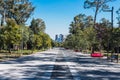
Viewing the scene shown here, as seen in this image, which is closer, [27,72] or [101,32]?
→ [27,72]

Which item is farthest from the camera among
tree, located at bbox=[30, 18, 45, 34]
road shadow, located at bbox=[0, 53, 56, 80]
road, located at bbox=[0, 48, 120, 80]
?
tree, located at bbox=[30, 18, 45, 34]

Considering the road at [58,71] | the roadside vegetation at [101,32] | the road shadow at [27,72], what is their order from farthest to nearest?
the roadside vegetation at [101,32]
the road at [58,71]
the road shadow at [27,72]

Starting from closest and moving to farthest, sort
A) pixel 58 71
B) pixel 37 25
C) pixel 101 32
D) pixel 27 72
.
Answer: pixel 27 72 → pixel 58 71 → pixel 101 32 → pixel 37 25

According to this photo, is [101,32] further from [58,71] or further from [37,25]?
[37,25]

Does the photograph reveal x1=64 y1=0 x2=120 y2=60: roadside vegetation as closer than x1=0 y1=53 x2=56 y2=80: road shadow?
No

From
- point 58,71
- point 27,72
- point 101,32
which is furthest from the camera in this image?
point 101,32

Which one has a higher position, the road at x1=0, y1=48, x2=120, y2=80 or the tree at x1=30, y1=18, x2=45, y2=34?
the tree at x1=30, y1=18, x2=45, y2=34

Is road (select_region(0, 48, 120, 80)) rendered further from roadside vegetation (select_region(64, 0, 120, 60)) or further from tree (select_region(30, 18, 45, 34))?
tree (select_region(30, 18, 45, 34))

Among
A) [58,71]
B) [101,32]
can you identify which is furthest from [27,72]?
[101,32]

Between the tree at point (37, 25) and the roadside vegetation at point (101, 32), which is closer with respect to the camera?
the roadside vegetation at point (101, 32)

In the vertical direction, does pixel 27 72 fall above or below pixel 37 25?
below

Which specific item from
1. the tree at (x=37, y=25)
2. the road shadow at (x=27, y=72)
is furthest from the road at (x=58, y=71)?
the tree at (x=37, y=25)

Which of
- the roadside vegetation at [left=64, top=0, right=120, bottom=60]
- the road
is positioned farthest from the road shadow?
the roadside vegetation at [left=64, top=0, right=120, bottom=60]

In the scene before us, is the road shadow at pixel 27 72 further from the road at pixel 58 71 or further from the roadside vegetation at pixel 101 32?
the roadside vegetation at pixel 101 32
